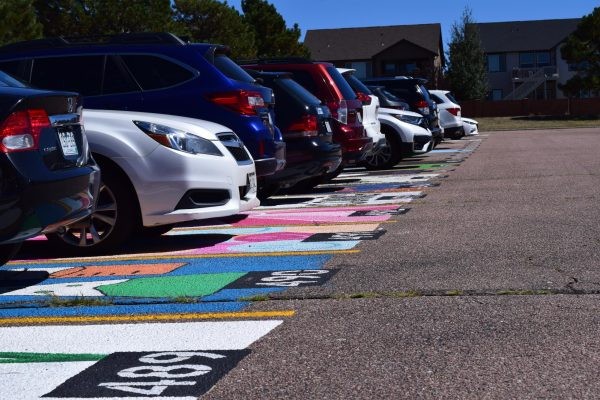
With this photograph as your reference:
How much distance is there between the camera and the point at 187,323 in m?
5.79

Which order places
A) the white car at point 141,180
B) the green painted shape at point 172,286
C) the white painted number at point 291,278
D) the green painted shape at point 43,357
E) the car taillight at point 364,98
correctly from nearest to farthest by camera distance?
the green painted shape at point 43,357 < the green painted shape at point 172,286 < the white painted number at point 291,278 < the white car at point 141,180 < the car taillight at point 364,98

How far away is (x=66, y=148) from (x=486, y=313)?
3.06 meters

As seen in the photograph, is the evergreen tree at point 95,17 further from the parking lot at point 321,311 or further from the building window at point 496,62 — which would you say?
the building window at point 496,62

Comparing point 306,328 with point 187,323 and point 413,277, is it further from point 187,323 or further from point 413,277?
point 413,277

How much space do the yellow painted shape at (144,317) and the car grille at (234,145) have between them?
339 cm

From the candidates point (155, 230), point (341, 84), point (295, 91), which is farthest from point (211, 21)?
point (155, 230)

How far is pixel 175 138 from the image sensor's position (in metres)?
8.80

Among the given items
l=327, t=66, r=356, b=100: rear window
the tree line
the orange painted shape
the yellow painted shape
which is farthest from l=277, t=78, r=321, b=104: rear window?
the tree line

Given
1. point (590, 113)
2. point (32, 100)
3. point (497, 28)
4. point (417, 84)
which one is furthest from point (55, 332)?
point (497, 28)

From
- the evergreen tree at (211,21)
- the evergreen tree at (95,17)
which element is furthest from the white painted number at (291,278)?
the evergreen tree at (211,21)

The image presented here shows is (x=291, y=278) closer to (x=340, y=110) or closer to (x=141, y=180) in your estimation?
(x=141, y=180)

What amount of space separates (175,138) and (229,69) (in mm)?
1962

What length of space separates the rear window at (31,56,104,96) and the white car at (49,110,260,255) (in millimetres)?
1404

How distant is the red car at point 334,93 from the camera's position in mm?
14648
